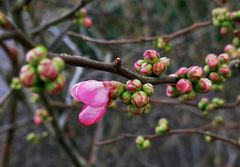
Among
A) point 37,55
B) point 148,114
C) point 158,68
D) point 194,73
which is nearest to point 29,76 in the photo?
point 37,55

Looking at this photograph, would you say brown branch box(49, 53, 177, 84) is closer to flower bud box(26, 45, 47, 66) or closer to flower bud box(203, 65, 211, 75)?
flower bud box(26, 45, 47, 66)

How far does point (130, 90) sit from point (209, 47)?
468cm

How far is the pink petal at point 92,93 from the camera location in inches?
43.1

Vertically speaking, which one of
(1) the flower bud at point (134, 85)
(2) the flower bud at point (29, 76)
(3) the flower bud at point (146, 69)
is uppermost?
(2) the flower bud at point (29, 76)

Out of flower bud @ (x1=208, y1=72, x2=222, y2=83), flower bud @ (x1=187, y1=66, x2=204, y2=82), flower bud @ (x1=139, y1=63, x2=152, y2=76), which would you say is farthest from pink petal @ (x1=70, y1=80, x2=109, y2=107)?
flower bud @ (x1=208, y1=72, x2=222, y2=83)

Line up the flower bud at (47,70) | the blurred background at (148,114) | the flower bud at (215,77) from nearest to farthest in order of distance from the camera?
1. the flower bud at (47,70)
2. the flower bud at (215,77)
3. the blurred background at (148,114)

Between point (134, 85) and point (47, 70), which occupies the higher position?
point (47, 70)

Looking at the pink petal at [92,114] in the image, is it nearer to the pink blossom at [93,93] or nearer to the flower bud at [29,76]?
the pink blossom at [93,93]

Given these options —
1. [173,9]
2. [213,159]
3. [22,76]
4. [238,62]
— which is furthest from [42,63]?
[173,9]

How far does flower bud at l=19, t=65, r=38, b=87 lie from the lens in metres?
0.80

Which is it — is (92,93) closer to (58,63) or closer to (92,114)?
(92,114)

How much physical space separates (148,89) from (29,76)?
372 millimetres

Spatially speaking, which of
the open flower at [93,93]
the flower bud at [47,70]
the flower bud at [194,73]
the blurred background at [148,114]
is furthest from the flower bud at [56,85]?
the blurred background at [148,114]

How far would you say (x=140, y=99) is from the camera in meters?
1.09
